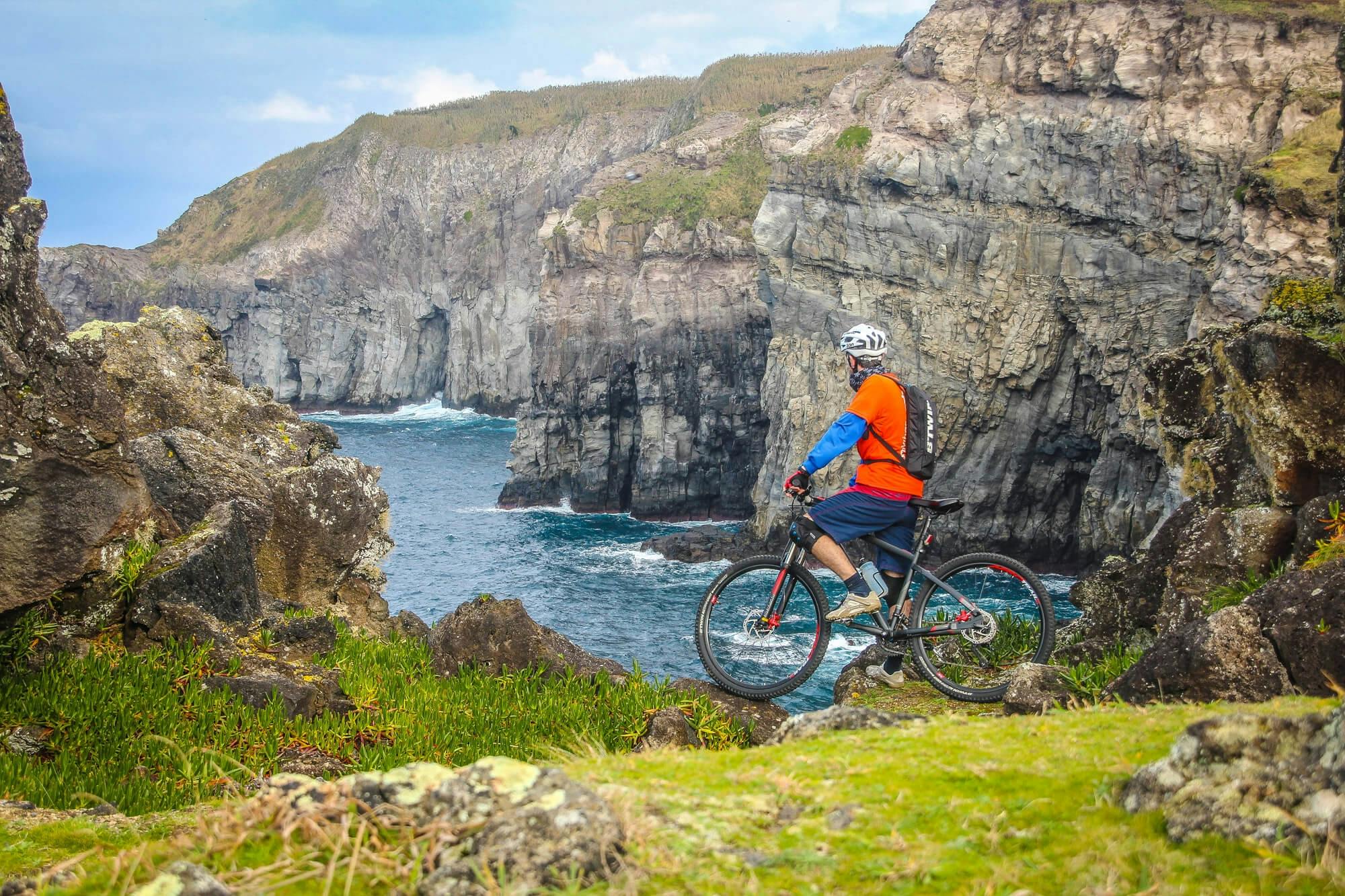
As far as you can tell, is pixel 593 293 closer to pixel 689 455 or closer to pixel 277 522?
pixel 689 455

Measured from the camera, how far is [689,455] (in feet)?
233

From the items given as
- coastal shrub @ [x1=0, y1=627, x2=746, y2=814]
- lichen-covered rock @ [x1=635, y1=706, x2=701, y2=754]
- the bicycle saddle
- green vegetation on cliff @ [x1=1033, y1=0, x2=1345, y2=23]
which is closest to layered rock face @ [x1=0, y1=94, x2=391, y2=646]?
coastal shrub @ [x1=0, y1=627, x2=746, y2=814]

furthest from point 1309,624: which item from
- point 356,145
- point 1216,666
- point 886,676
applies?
point 356,145

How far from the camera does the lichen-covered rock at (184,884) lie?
8.42 ft

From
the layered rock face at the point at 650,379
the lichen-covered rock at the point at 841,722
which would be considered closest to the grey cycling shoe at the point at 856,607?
the lichen-covered rock at the point at 841,722

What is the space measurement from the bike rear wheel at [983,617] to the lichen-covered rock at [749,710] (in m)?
1.33

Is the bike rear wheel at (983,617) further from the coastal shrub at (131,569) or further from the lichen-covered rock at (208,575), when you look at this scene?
the coastal shrub at (131,569)

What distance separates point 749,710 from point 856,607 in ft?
4.45

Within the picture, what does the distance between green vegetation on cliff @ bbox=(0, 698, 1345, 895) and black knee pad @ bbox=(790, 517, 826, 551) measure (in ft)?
12.9

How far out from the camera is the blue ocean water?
37656 mm

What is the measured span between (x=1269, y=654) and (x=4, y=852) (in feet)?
22.3

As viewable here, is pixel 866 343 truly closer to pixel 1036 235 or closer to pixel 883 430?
pixel 883 430

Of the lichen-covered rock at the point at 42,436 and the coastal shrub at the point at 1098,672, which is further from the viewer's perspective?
the lichen-covered rock at the point at 42,436

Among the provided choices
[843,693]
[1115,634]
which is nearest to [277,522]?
[843,693]
